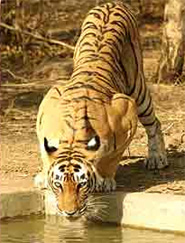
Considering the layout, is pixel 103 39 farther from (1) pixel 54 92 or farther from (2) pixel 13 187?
(2) pixel 13 187

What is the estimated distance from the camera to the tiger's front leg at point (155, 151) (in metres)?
8.77

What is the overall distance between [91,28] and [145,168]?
1267mm

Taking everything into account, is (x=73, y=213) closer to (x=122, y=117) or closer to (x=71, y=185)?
(x=71, y=185)

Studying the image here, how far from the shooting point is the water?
22.5ft

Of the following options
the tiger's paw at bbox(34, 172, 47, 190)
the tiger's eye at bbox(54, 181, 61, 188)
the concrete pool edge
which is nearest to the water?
the concrete pool edge

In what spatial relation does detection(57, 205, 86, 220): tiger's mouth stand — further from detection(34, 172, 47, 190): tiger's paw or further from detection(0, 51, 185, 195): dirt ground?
detection(0, 51, 185, 195): dirt ground

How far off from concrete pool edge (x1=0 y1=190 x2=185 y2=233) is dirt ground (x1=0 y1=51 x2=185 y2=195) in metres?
0.59

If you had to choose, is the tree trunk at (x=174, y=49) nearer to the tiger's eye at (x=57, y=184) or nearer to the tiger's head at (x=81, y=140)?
the tiger's head at (x=81, y=140)

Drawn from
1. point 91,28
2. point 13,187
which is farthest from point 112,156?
point 91,28

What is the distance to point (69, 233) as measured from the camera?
7031 millimetres

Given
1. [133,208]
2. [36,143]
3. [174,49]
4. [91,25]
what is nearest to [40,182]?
[133,208]

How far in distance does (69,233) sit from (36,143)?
9.83 feet

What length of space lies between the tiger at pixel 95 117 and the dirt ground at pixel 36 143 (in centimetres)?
31

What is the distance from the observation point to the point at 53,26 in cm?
1608
